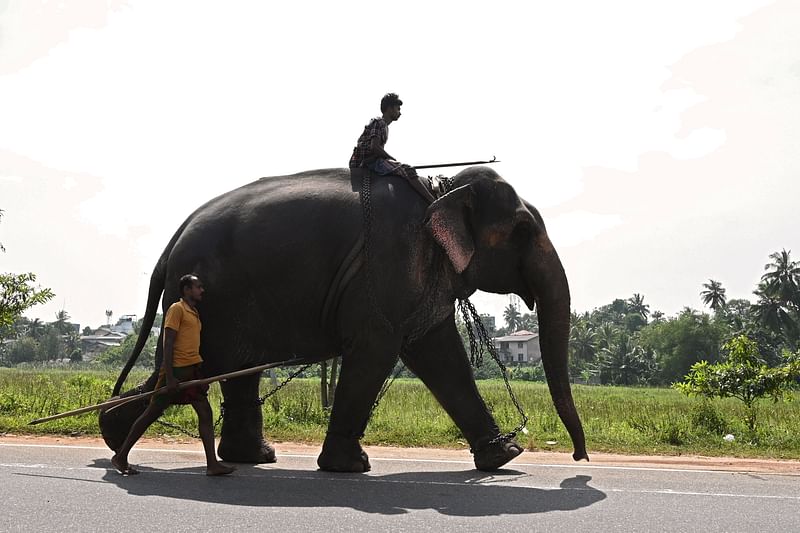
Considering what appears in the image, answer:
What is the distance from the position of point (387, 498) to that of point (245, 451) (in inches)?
102

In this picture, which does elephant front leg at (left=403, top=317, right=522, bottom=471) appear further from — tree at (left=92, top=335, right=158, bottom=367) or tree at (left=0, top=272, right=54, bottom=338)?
tree at (left=92, top=335, right=158, bottom=367)

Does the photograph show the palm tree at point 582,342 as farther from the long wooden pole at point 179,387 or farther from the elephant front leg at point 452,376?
the long wooden pole at point 179,387

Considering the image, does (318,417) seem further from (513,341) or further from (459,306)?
(513,341)

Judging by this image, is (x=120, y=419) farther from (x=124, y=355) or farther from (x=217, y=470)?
(x=124, y=355)

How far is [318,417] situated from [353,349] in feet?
18.0

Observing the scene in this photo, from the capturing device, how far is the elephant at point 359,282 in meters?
7.28

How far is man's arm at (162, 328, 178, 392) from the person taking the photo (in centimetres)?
679

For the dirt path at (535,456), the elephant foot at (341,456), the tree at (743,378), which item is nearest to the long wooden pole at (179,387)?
the elephant foot at (341,456)

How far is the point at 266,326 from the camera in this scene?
7.64 m

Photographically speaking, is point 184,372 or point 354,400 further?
point 354,400

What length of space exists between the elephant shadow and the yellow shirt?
3.22 ft

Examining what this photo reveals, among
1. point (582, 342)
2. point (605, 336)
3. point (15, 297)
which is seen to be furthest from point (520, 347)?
point (15, 297)

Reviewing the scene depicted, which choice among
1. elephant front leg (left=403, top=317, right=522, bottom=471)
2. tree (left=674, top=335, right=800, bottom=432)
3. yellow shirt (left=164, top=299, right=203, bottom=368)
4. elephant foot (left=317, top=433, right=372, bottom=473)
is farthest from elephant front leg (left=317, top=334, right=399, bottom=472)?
tree (left=674, top=335, right=800, bottom=432)

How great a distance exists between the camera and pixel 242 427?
8234 mm
